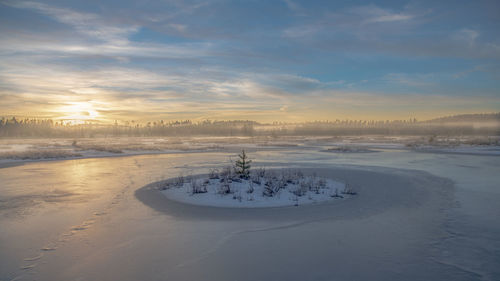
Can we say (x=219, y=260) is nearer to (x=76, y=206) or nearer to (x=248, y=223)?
(x=248, y=223)

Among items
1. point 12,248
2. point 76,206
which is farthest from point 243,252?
point 76,206

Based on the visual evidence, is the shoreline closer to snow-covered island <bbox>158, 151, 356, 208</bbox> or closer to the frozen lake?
the frozen lake

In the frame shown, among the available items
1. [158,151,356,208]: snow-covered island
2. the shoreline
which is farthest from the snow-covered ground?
the shoreline

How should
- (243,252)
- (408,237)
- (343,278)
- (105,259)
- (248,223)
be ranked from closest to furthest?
1. (343,278)
2. (105,259)
3. (243,252)
4. (408,237)
5. (248,223)

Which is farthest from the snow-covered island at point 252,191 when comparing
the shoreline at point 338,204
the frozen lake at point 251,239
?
the frozen lake at point 251,239

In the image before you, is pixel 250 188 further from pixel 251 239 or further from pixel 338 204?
pixel 251 239

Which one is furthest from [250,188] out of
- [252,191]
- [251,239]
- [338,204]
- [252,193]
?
[251,239]
